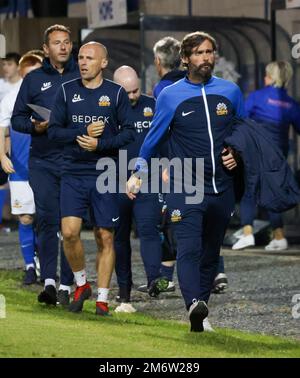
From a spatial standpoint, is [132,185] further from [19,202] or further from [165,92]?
[19,202]

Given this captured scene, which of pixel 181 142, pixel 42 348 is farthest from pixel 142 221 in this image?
pixel 42 348

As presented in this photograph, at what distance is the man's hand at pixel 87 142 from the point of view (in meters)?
11.3

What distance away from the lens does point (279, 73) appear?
17.5 m

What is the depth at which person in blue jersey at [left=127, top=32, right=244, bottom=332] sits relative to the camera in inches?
403

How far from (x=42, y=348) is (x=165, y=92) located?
6.90ft

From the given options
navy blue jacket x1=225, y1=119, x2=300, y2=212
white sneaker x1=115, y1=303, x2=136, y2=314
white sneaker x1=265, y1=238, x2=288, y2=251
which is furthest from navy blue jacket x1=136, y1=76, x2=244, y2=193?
white sneaker x1=265, y1=238, x2=288, y2=251

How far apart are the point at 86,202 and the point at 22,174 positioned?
322 cm

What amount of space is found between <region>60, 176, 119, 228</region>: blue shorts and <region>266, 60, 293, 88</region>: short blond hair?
622 cm

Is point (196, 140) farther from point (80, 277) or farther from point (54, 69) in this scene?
point (54, 69)

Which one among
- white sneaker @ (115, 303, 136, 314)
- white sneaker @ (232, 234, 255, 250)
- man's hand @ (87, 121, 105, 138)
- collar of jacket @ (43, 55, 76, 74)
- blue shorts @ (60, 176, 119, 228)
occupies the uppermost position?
collar of jacket @ (43, 55, 76, 74)

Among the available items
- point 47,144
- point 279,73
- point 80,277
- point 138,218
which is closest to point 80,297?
point 80,277

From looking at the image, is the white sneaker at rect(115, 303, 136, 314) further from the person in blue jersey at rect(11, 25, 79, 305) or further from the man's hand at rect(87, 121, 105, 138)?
the man's hand at rect(87, 121, 105, 138)

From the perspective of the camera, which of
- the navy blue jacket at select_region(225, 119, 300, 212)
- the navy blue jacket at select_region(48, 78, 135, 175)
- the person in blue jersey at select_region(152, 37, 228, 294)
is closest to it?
the navy blue jacket at select_region(225, 119, 300, 212)

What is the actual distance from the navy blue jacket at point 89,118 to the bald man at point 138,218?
92 centimetres
